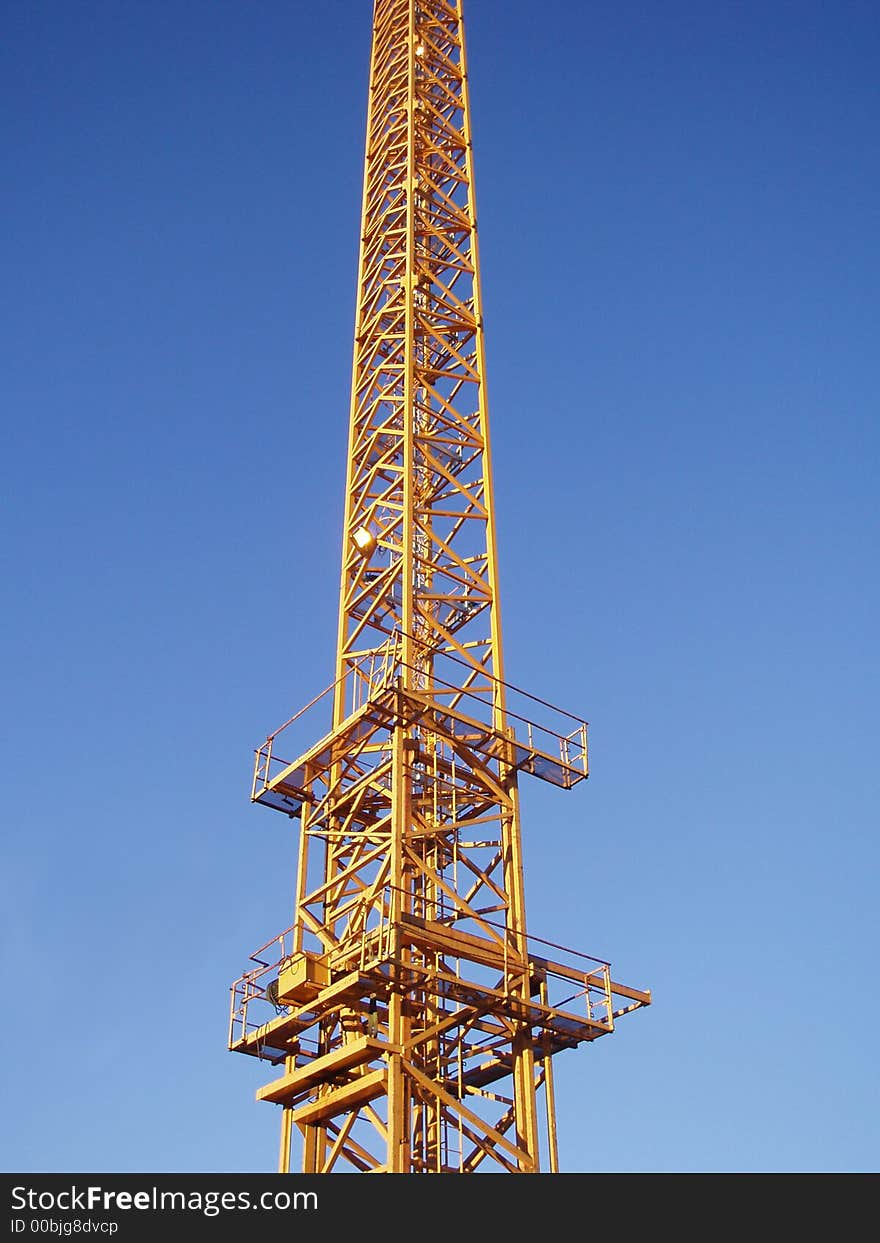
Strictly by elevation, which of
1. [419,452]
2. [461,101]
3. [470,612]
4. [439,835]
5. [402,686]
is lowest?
[439,835]

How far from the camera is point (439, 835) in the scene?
3275 centimetres

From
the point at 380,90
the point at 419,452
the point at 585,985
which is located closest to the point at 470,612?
the point at 419,452

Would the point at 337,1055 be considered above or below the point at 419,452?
below
